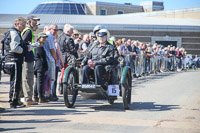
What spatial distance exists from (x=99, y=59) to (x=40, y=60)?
169 centimetres

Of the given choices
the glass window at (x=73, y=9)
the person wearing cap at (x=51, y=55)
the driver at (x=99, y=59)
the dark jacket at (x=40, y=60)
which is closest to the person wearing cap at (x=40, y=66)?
the dark jacket at (x=40, y=60)

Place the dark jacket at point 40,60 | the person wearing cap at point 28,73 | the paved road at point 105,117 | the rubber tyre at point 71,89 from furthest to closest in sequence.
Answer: the dark jacket at point 40,60, the person wearing cap at point 28,73, the rubber tyre at point 71,89, the paved road at point 105,117

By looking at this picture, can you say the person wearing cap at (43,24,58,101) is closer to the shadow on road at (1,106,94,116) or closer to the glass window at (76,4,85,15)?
the shadow on road at (1,106,94,116)

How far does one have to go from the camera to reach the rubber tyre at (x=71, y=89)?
9.69 meters

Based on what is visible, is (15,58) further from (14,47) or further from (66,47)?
(66,47)

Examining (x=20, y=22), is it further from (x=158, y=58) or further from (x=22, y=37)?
(x=158, y=58)

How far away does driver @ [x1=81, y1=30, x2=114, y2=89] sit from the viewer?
1023 cm

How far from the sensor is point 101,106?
10.7m

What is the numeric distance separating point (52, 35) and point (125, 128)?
490 cm

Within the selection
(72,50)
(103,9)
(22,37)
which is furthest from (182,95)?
(103,9)

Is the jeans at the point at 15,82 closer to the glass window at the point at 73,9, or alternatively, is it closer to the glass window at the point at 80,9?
the glass window at the point at 73,9

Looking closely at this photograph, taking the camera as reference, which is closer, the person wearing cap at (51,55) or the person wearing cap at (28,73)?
the person wearing cap at (28,73)

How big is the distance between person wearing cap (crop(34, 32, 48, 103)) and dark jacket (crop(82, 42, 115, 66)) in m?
1.20

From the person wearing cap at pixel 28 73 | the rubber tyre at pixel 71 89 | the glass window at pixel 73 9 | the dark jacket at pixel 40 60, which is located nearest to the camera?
the rubber tyre at pixel 71 89
